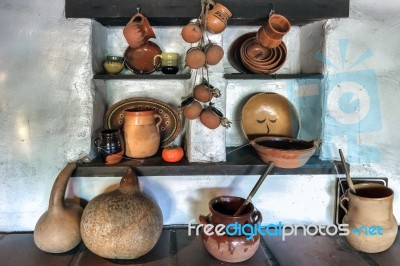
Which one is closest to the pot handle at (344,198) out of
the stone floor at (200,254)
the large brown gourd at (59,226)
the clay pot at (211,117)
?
the stone floor at (200,254)

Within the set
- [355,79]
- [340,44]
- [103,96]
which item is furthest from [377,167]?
[103,96]

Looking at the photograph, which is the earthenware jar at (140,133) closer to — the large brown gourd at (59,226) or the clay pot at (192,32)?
the large brown gourd at (59,226)

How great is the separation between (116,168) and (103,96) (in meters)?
0.41

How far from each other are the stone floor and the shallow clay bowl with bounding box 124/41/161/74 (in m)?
0.81

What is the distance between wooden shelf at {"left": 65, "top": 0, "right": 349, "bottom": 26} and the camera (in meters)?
1.40

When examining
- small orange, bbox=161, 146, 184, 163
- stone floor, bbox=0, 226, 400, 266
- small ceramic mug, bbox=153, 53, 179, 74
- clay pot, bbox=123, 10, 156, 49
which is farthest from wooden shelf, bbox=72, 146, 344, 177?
clay pot, bbox=123, 10, 156, 49

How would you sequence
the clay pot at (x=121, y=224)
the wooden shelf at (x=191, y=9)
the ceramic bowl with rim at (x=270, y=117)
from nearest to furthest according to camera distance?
1. the clay pot at (x=121, y=224)
2. the wooden shelf at (x=191, y=9)
3. the ceramic bowl with rim at (x=270, y=117)

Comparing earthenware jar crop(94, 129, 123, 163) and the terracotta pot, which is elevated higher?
the terracotta pot

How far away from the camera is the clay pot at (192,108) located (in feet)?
4.68

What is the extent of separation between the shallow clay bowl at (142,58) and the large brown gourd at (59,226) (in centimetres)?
57

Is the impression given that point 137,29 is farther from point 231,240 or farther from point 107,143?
point 231,240

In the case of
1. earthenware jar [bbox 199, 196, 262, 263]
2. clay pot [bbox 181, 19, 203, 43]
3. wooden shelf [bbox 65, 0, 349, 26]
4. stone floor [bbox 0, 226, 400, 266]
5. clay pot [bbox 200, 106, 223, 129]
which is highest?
wooden shelf [bbox 65, 0, 349, 26]

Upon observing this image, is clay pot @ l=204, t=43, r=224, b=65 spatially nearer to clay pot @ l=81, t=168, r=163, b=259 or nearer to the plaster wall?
the plaster wall

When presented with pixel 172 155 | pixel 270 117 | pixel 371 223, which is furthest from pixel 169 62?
pixel 371 223
